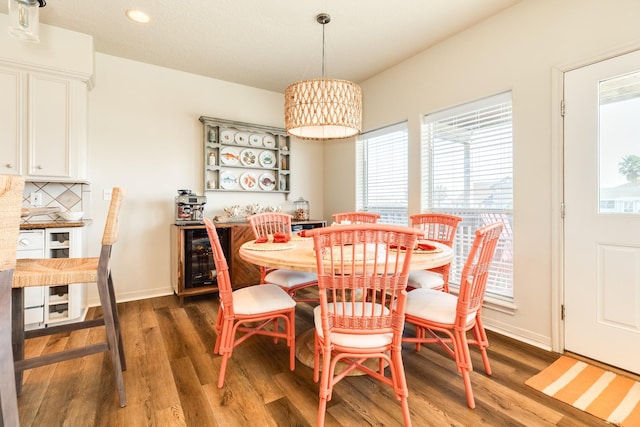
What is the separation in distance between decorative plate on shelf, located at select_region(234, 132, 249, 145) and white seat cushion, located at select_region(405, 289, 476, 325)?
2985 mm

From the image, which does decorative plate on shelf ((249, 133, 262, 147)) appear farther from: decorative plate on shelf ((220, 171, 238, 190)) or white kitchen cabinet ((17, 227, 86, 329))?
white kitchen cabinet ((17, 227, 86, 329))

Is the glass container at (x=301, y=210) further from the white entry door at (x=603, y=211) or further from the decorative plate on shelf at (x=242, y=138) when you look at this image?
the white entry door at (x=603, y=211)

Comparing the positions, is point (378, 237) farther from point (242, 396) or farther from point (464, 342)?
point (242, 396)

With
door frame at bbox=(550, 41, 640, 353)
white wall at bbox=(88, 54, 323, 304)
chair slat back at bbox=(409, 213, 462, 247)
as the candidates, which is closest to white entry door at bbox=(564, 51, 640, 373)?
door frame at bbox=(550, 41, 640, 353)

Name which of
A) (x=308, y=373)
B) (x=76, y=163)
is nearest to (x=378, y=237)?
(x=308, y=373)

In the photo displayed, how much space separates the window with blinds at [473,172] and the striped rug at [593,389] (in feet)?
2.24

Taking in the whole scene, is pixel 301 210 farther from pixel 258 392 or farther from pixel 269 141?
pixel 258 392

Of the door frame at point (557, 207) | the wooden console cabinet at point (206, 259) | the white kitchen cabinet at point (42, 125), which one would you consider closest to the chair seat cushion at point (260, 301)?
the wooden console cabinet at point (206, 259)

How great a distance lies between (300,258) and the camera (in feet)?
5.26

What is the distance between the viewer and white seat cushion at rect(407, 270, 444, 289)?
224 centimetres

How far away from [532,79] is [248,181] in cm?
319

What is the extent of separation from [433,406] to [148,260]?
10.6 feet

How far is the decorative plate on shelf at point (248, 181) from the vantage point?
4.02 m

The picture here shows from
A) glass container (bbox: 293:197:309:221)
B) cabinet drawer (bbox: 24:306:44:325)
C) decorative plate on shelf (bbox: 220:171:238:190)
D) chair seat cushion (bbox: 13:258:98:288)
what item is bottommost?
cabinet drawer (bbox: 24:306:44:325)
